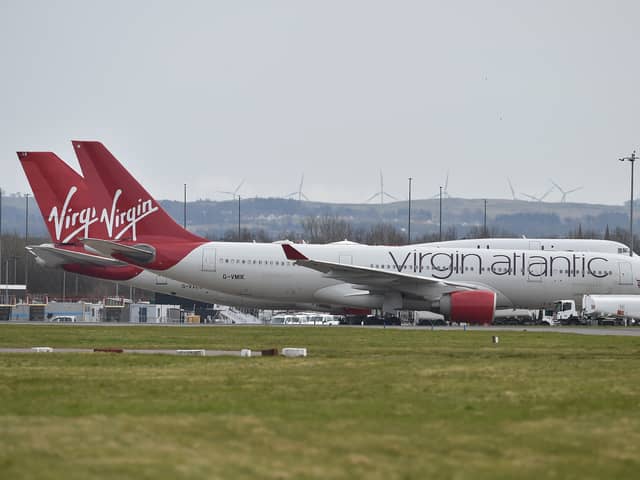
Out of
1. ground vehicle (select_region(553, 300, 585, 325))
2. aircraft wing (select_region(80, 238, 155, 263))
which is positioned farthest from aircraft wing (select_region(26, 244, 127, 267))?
ground vehicle (select_region(553, 300, 585, 325))

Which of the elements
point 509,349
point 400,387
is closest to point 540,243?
point 509,349

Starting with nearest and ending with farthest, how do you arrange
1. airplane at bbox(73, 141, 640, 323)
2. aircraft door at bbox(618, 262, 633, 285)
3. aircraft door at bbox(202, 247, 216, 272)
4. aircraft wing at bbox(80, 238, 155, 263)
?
aircraft wing at bbox(80, 238, 155, 263), airplane at bbox(73, 141, 640, 323), aircraft door at bbox(202, 247, 216, 272), aircraft door at bbox(618, 262, 633, 285)

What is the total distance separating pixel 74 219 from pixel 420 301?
1657 cm

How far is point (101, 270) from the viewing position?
56.1 m

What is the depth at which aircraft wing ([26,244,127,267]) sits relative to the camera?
5510 centimetres

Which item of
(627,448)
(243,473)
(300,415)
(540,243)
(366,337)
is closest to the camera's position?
(243,473)

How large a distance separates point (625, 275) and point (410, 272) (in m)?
10.6

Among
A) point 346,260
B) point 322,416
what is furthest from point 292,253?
point 322,416

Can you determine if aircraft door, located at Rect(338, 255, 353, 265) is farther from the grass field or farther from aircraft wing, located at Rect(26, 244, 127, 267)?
the grass field

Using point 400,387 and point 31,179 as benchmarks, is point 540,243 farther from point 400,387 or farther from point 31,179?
point 400,387

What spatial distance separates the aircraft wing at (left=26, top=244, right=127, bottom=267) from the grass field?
2636 cm

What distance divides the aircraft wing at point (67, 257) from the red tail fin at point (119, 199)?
1.35 m

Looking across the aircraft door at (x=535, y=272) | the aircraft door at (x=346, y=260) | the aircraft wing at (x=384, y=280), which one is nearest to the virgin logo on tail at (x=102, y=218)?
the aircraft wing at (x=384, y=280)

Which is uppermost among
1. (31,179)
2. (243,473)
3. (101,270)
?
(31,179)
